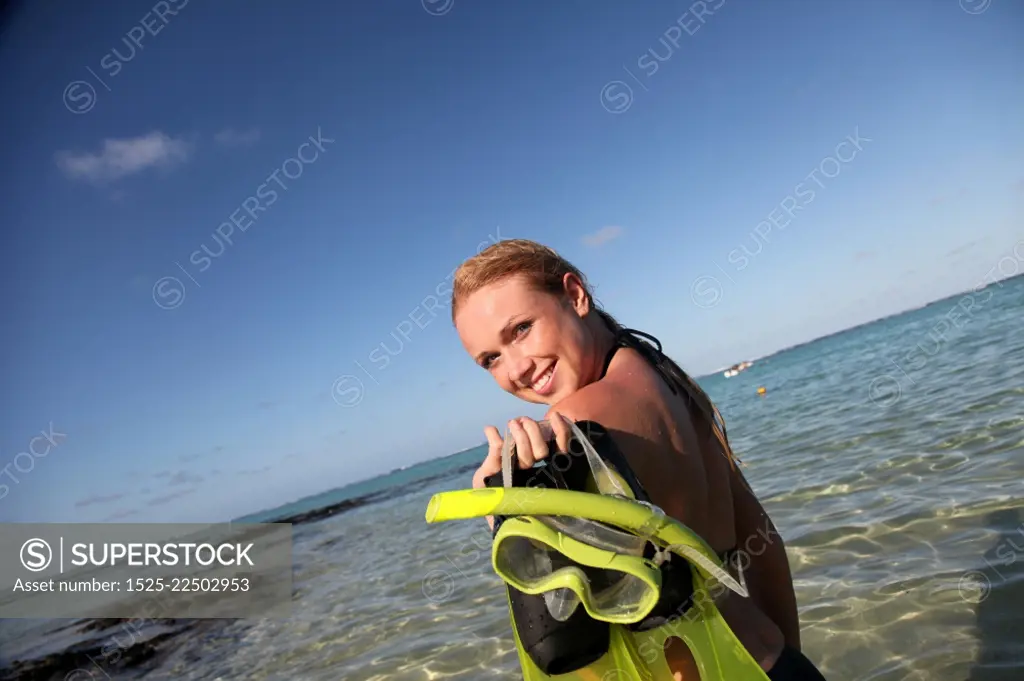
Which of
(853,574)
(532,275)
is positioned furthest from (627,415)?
(853,574)

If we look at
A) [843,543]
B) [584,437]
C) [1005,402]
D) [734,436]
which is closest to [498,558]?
[584,437]

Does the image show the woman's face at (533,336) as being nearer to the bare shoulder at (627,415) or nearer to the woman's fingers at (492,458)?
the bare shoulder at (627,415)

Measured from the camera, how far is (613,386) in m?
1.65

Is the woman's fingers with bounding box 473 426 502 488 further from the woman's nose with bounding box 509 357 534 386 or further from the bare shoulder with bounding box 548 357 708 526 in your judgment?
the woman's nose with bounding box 509 357 534 386

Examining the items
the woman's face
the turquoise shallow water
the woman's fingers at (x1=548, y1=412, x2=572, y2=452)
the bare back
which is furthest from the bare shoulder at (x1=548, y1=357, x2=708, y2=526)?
the turquoise shallow water

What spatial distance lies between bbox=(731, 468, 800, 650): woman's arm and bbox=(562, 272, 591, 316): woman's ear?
2.88 feet

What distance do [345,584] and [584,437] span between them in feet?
34.8

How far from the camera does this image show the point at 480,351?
203 cm

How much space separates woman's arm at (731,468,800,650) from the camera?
7.41 feet

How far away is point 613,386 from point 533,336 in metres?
0.36

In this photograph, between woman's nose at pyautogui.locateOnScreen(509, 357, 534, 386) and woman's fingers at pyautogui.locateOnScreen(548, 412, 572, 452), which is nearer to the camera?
woman's fingers at pyautogui.locateOnScreen(548, 412, 572, 452)

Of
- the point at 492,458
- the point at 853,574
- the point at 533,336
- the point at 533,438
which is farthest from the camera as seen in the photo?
the point at 853,574

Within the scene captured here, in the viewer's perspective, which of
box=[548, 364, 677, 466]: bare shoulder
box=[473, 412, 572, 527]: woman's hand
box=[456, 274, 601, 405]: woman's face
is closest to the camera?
box=[473, 412, 572, 527]: woman's hand

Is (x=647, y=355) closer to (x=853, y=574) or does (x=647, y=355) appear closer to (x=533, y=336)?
(x=533, y=336)
